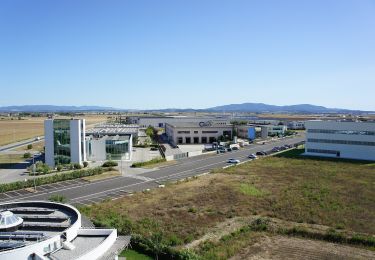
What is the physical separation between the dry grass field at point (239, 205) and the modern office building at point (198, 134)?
4035 centimetres

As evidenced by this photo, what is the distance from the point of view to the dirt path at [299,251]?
2444 centimetres

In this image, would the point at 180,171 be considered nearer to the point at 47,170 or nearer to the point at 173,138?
the point at 47,170

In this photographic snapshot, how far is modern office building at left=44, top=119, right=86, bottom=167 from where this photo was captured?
57.6 meters

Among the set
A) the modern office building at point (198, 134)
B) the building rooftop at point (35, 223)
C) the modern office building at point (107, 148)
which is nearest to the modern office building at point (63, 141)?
the modern office building at point (107, 148)

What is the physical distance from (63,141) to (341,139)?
4699 centimetres

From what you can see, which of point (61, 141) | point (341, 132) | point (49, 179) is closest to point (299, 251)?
point (49, 179)

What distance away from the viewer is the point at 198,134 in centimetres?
9338

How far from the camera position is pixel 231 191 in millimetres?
41750

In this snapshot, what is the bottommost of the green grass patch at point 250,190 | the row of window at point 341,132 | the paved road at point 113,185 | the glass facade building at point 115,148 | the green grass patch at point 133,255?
the green grass patch at point 133,255

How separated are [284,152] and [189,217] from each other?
46.3 metres

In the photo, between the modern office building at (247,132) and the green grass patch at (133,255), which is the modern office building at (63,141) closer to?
the green grass patch at (133,255)

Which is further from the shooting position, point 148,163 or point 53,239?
point 148,163

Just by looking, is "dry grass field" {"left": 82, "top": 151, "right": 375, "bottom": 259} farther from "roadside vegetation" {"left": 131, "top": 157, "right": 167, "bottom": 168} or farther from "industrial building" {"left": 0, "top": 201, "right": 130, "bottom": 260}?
"roadside vegetation" {"left": 131, "top": 157, "right": 167, "bottom": 168}

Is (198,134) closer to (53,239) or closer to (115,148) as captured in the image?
(115,148)
